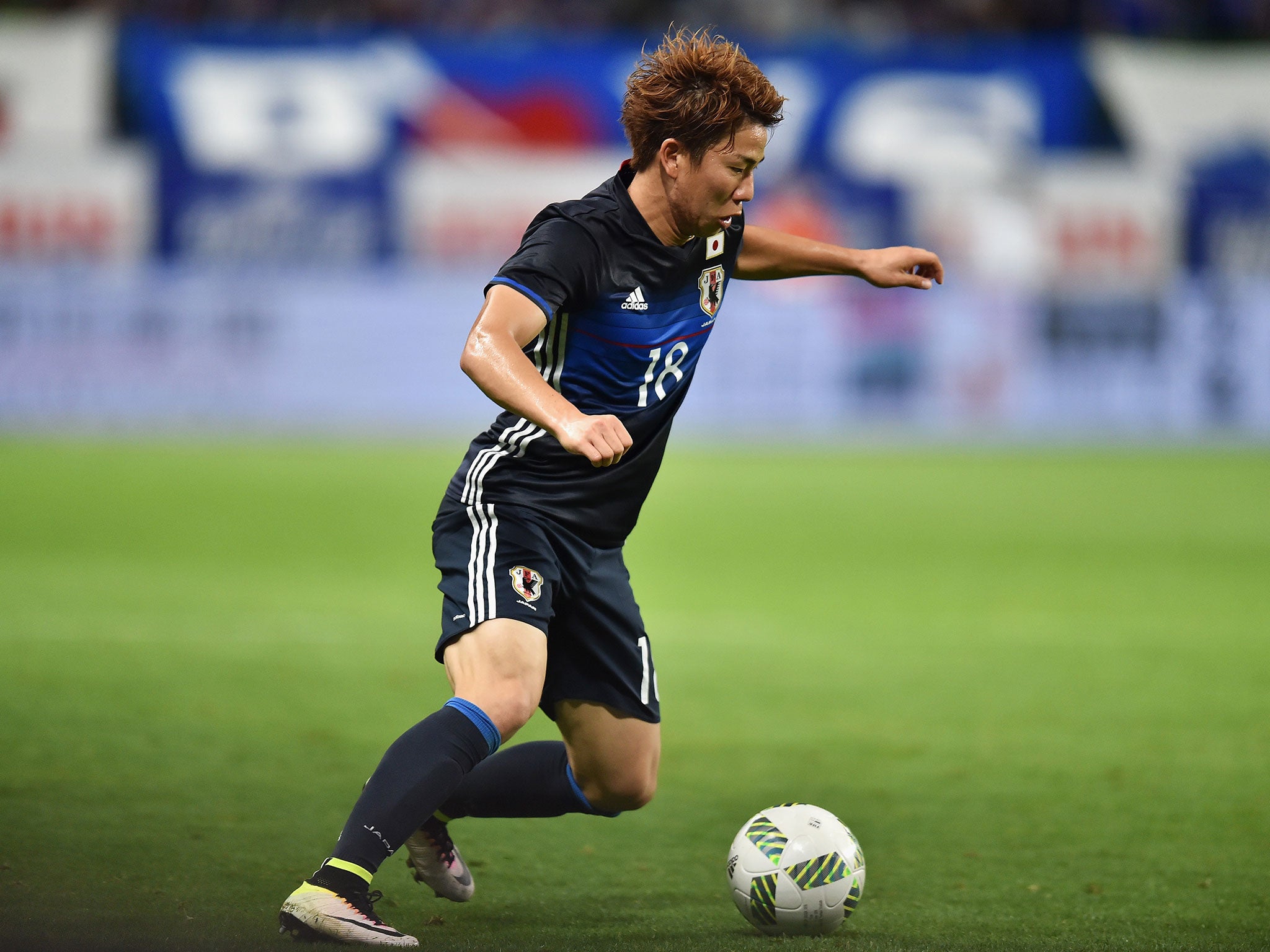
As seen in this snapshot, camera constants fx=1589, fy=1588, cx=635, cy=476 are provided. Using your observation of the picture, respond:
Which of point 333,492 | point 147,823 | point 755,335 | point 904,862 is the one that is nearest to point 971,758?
point 904,862

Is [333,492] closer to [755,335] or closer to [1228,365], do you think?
[755,335]

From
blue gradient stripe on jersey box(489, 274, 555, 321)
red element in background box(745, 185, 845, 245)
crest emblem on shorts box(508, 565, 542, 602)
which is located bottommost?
Result: crest emblem on shorts box(508, 565, 542, 602)

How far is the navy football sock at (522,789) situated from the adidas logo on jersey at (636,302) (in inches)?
45.5

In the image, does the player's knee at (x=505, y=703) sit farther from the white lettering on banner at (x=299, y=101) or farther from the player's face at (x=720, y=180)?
the white lettering on banner at (x=299, y=101)

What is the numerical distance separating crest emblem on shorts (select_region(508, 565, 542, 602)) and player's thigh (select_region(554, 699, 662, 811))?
0.38 meters

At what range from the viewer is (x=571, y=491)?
12.3 ft

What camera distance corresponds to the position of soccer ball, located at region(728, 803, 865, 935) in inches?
143

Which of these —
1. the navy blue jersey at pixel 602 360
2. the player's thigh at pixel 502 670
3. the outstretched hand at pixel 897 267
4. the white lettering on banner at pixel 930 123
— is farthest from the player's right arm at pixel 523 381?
the white lettering on banner at pixel 930 123

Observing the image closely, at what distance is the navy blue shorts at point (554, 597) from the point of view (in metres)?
3.55

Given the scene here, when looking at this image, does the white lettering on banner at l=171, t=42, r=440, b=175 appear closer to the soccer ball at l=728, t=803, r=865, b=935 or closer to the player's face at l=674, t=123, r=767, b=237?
the player's face at l=674, t=123, r=767, b=237

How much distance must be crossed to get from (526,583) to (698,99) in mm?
1160

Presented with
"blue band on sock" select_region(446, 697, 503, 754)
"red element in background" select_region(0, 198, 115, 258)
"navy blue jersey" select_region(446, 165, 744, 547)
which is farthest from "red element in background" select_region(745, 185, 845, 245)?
"blue band on sock" select_region(446, 697, 503, 754)

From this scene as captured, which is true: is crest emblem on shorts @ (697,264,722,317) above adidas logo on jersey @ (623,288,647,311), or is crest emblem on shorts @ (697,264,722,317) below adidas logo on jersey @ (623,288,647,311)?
above

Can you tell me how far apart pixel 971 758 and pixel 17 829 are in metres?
3.12
